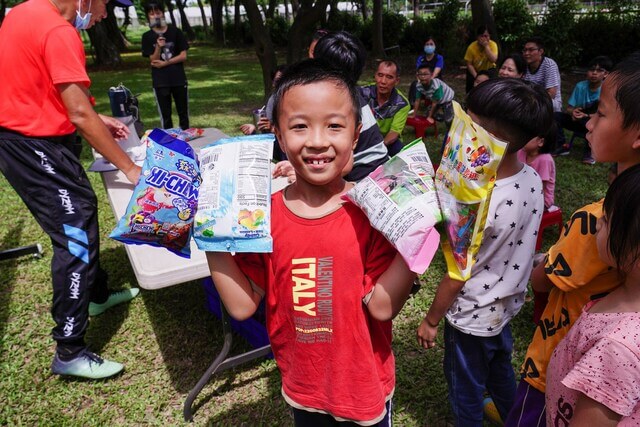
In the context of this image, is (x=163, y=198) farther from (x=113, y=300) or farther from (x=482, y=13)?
(x=482, y=13)

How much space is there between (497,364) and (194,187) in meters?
1.42

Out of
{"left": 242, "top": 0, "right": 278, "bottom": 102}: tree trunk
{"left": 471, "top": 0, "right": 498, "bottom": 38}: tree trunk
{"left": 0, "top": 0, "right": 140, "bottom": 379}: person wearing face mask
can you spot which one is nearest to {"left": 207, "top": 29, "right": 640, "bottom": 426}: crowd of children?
{"left": 0, "top": 0, "right": 140, "bottom": 379}: person wearing face mask

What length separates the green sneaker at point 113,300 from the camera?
317cm

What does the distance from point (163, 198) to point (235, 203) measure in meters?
0.24

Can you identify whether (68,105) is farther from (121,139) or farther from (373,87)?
Result: (373,87)

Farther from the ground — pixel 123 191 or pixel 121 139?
pixel 121 139

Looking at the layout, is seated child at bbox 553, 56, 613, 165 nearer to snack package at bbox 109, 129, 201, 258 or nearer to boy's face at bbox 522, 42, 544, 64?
boy's face at bbox 522, 42, 544, 64

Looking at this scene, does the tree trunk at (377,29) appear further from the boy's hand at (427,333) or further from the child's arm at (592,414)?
the child's arm at (592,414)

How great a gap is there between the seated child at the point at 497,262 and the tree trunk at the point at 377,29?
49.5ft

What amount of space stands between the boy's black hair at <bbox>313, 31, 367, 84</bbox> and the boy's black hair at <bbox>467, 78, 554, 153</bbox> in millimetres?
652

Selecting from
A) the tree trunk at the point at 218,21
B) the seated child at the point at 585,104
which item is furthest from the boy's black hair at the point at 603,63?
the tree trunk at the point at 218,21

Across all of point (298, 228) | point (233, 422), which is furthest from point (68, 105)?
point (233, 422)

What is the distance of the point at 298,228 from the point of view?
4.14ft

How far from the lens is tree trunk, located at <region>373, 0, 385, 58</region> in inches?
602
